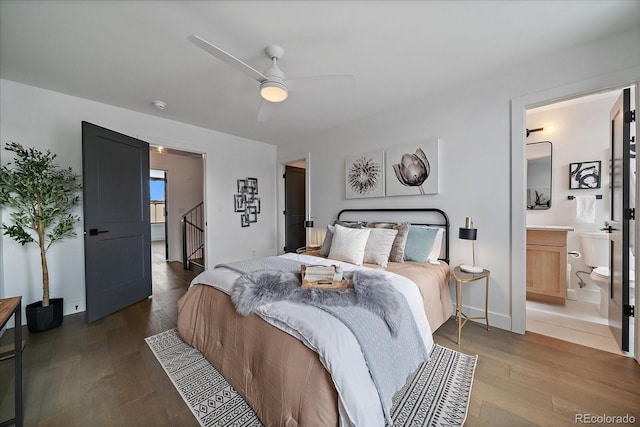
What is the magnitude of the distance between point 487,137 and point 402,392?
2.47 meters

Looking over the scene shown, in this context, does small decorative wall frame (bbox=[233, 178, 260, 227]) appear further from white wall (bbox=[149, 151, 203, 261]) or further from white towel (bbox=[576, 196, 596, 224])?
white towel (bbox=[576, 196, 596, 224])

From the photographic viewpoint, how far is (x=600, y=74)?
6.48ft

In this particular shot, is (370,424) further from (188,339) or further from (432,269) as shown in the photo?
(188,339)

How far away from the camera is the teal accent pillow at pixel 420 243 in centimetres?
257

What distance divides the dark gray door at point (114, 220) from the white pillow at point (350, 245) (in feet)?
8.58

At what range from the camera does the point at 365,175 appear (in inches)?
138

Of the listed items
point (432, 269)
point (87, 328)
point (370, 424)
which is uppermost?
point (432, 269)

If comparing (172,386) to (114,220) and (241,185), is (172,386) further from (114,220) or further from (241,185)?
(241,185)

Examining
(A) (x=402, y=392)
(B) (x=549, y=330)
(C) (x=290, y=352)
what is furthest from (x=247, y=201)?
(B) (x=549, y=330)

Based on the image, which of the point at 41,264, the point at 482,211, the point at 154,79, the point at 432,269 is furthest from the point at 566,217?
the point at 41,264

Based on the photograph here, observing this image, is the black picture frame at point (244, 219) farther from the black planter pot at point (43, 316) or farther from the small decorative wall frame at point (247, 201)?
the black planter pot at point (43, 316)

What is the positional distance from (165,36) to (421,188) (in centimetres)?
287

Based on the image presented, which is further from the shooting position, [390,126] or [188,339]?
[390,126]

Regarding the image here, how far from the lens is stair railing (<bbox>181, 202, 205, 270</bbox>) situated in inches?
206
